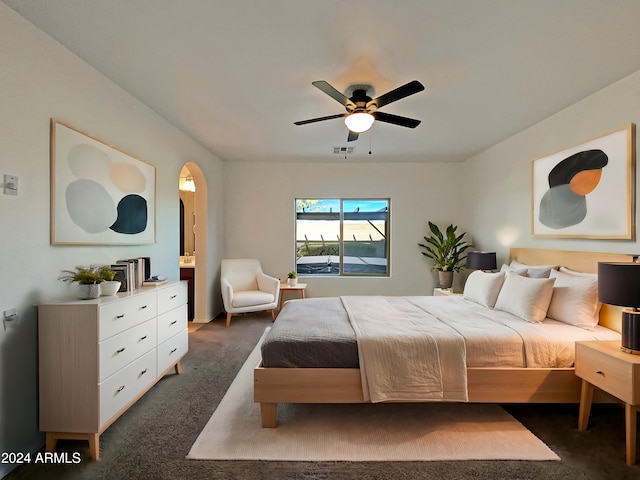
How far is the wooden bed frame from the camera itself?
7.08ft

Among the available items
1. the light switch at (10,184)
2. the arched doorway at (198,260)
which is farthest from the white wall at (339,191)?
the light switch at (10,184)

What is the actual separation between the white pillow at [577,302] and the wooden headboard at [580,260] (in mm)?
112

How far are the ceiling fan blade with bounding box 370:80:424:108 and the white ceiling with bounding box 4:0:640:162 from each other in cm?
20

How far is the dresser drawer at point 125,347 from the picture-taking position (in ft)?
6.44

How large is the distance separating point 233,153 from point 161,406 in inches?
141

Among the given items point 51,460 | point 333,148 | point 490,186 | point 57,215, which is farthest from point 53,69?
point 490,186

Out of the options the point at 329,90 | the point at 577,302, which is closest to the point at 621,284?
the point at 577,302

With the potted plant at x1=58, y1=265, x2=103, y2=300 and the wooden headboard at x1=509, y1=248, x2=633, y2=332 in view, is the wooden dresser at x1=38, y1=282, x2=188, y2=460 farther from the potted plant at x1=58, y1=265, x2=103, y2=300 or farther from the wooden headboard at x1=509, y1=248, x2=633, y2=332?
the wooden headboard at x1=509, y1=248, x2=633, y2=332

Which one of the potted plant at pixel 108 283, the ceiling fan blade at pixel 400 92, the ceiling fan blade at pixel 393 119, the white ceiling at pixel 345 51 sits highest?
the white ceiling at pixel 345 51

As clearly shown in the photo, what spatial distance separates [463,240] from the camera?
547 cm

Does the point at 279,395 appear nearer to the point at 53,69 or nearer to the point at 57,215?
the point at 57,215

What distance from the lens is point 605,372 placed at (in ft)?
6.47

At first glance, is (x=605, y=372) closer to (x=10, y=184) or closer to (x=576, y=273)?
(x=576, y=273)

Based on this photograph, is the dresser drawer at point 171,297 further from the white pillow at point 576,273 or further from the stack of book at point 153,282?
the white pillow at point 576,273
